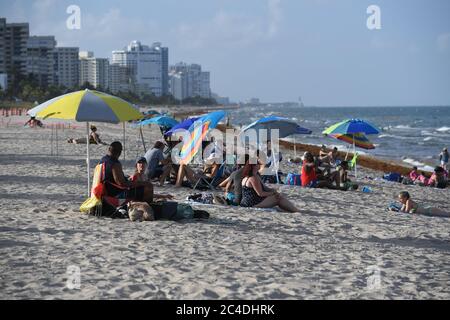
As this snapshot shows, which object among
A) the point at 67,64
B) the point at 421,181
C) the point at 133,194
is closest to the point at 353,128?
the point at 421,181

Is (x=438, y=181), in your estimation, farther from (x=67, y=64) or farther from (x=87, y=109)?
(x=67, y=64)

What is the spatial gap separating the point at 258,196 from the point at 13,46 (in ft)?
470

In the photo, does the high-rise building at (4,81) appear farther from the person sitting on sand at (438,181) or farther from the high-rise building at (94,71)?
the person sitting on sand at (438,181)

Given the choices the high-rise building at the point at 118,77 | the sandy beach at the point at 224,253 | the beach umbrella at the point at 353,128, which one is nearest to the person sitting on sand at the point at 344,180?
the beach umbrella at the point at 353,128

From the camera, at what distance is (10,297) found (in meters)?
4.36

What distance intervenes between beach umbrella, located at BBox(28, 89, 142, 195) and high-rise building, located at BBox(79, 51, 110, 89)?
17371 cm

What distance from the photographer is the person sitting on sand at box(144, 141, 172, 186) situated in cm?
1036

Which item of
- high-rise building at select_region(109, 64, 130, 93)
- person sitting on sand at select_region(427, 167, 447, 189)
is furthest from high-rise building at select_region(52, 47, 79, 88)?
person sitting on sand at select_region(427, 167, 447, 189)

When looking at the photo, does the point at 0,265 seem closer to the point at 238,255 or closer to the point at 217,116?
the point at 238,255

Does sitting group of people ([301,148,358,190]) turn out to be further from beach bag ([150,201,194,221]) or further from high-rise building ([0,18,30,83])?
high-rise building ([0,18,30,83])

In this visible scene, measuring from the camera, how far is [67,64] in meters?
166

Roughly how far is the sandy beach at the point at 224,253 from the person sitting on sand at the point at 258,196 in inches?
8.2

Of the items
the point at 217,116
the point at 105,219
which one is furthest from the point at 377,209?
the point at 105,219
